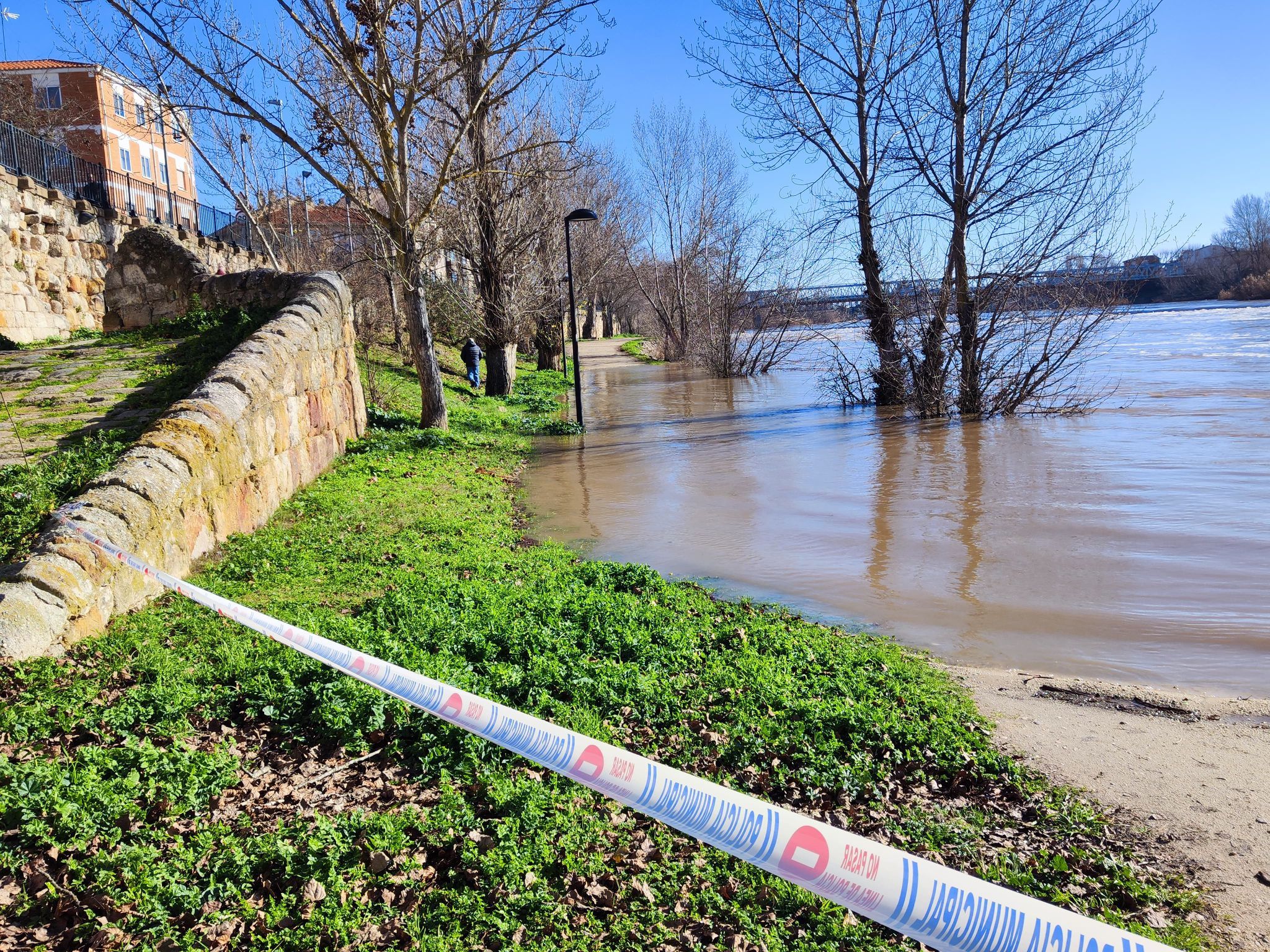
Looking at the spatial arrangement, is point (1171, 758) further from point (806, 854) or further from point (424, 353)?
point (424, 353)

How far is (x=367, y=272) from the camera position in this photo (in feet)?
84.9

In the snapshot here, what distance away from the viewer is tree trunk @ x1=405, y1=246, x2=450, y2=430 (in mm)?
13312

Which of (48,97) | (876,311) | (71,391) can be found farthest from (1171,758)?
(48,97)

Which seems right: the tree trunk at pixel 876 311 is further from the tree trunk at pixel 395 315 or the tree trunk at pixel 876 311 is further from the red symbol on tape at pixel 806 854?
the red symbol on tape at pixel 806 854

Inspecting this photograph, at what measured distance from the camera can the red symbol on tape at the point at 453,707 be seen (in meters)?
2.88

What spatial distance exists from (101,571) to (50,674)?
2.81 ft

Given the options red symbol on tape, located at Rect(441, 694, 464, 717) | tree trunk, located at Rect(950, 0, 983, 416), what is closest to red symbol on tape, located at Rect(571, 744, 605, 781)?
red symbol on tape, located at Rect(441, 694, 464, 717)

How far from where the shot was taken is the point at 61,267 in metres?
16.4

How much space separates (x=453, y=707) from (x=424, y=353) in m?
11.3

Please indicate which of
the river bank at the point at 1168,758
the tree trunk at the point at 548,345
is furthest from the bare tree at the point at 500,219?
the river bank at the point at 1168,758

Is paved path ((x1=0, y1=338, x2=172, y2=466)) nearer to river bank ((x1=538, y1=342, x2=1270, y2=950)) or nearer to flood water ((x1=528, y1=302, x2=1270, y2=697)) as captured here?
flood water ((x1=528, y1=302, x2=1270, y2=697))

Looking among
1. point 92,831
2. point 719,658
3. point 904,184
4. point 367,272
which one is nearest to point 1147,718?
point 719,658

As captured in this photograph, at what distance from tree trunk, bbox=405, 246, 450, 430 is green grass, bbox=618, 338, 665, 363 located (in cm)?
2997

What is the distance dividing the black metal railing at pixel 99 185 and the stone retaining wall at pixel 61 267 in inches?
22.1
